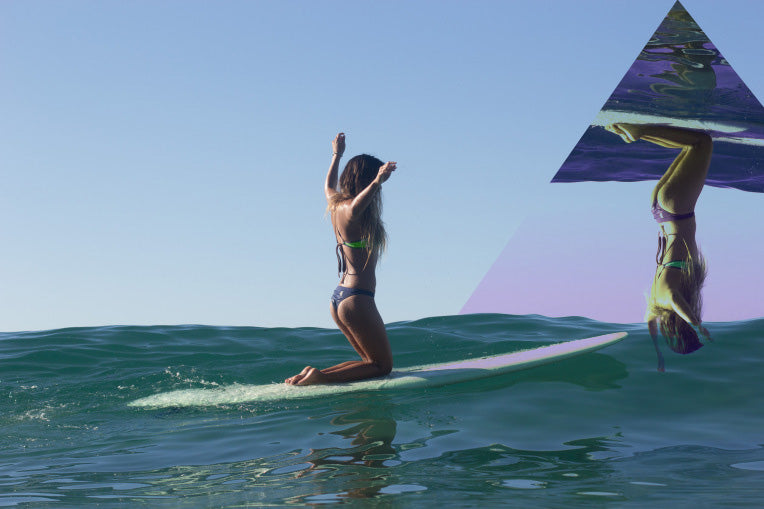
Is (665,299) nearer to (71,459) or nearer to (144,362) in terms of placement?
(71,459)

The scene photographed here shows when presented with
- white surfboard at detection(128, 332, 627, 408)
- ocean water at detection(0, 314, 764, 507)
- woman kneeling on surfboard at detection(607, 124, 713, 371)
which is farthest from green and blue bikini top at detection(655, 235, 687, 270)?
white surfboard at detection(128, 332, 627, 408)

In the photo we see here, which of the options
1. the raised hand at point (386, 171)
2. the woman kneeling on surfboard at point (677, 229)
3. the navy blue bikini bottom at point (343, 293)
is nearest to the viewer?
the woman kneeling on surfboard at point (677, 229)

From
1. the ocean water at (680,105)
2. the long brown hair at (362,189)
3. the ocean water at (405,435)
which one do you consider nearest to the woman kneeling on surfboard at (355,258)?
the long brown hair at (362,189)

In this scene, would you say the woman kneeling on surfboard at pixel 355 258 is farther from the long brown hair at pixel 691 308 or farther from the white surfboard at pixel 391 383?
the long brown hair at pixel 691 308

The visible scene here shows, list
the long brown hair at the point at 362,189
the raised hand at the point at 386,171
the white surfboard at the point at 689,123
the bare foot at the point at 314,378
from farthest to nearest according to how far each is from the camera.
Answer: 1. the bare foot at the point at 314,378
2. the long brown hair at the point at 362,189
3. the raised hand at the point at 386,171
4. the white surfboard at the point at 689,123

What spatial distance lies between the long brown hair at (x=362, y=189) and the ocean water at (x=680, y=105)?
328cm

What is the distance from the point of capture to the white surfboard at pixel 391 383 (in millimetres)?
7062

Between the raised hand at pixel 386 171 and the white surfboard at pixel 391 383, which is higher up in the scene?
the raised hand at pixel 386 171

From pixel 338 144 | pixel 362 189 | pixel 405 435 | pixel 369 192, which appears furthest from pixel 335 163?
pixel 405 435

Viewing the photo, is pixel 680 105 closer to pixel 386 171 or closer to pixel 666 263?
pixel 666 263

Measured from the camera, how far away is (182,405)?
718 cm

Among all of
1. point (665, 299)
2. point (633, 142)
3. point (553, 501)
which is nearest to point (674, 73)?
point (633, 142)

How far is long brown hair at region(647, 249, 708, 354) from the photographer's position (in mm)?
3891

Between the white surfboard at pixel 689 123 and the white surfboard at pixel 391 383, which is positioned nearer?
the white surfboard at pixel 689 123
